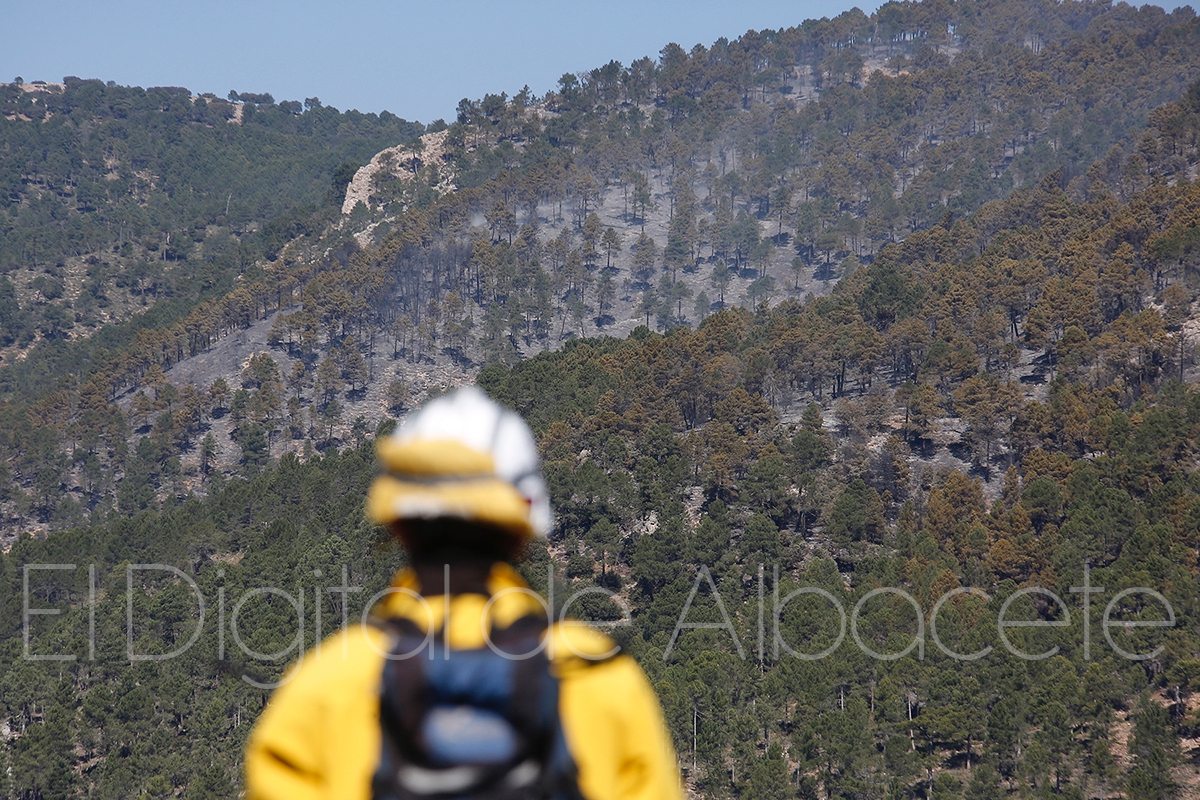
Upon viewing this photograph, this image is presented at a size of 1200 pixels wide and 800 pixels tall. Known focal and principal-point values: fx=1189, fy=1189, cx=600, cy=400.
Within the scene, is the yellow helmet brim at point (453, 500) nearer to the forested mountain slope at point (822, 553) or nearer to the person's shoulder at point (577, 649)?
the person's shoulder at point (577, 649)

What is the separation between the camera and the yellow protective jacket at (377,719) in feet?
6.42

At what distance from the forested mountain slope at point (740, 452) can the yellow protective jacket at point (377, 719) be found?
14.8 inches

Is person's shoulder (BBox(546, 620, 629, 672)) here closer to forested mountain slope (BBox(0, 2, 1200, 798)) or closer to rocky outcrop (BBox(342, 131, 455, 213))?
forested mountain slope (BBox(0, 2, 1200, 798))

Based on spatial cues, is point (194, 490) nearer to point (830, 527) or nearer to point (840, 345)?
point (840, 345)

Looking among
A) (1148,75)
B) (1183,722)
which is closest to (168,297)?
(1148,75)

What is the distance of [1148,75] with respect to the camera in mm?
155625

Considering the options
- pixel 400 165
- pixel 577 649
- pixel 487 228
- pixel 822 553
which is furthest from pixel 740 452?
pixel 400 165

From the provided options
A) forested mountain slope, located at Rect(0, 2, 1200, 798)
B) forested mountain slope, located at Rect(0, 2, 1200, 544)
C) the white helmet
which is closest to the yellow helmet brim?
the white helmet

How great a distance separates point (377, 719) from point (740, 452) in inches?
2375

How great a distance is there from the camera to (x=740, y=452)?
6175 cm

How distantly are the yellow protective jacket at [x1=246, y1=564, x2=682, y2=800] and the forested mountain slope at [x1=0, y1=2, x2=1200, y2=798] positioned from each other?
377 millimetres

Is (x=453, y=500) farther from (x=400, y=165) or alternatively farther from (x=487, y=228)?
(x=400, y=165)

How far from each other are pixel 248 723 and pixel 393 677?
4798cm

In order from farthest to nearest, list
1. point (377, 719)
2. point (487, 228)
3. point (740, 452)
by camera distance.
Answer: point (487, 228), point (740, 452), point (377, 719)
